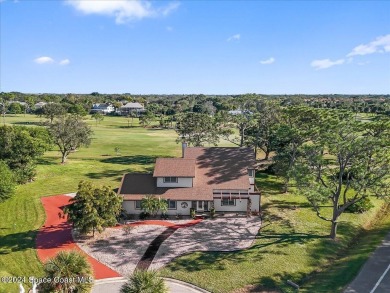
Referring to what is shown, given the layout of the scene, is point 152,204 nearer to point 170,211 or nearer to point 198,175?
point 170,211

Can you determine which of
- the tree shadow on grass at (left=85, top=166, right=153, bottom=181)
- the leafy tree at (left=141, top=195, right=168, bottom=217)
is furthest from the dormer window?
the tree shadow on grass at (left=85, top=166, right=153, bottom=181)

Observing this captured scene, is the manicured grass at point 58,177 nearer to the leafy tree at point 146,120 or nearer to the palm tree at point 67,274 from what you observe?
the palm tree at point 67,274

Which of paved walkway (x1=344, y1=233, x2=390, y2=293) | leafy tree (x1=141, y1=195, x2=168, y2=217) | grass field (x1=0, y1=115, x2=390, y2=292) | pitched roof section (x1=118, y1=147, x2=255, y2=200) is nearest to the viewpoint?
paved walkway (x1=344, y1=233, x2=390, y2=293)

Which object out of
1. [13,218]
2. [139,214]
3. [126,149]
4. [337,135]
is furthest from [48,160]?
[337,135]

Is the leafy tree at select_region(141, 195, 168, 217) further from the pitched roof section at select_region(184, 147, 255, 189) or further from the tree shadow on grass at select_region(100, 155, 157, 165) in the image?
the tree shadow on grass at select_region(100, 155, 157, 165)

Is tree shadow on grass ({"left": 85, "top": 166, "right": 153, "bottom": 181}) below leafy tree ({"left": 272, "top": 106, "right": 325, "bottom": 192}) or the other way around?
below
